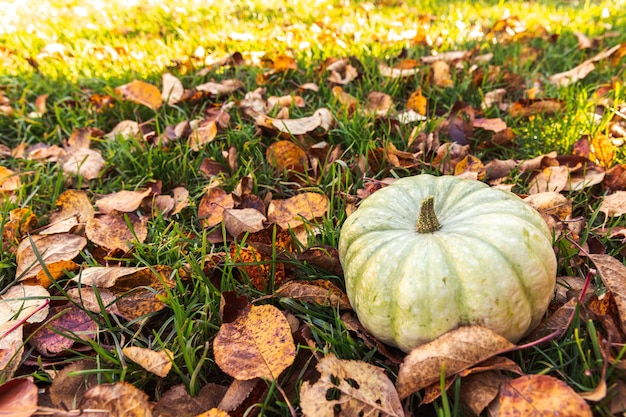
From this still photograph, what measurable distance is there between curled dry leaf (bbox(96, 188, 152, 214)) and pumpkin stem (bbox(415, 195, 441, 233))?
1364mm

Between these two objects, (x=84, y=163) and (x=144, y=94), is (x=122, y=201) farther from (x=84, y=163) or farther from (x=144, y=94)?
(x=144, y=94)

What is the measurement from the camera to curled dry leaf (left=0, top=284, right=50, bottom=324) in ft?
5.64

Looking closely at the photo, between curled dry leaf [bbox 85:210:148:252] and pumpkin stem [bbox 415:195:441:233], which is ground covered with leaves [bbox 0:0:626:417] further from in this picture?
pumpkin stem [bbox 415:195:441:233]

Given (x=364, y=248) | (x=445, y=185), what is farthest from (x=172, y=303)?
(x=445, y=185)

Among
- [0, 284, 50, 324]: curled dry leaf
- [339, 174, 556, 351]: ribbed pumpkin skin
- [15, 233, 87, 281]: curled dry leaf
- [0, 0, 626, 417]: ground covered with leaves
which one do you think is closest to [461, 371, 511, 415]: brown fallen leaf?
[0, 0, 626, 417]: ground covered with leaves

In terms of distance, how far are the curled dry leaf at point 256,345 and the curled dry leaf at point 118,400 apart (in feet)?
0.75

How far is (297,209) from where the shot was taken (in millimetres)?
2176

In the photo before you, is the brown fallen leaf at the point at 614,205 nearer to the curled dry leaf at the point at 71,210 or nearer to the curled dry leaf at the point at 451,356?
the curled dry leaf at the point at 451,356

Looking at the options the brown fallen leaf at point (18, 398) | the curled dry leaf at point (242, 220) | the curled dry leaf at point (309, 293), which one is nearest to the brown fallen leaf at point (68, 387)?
the brown fallen leaf at point (18, 398)

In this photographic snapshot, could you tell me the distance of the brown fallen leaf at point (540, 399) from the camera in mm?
1188

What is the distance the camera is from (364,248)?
1.59 m

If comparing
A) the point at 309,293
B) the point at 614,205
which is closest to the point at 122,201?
the point at 309,293

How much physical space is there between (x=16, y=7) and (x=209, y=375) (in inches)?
241

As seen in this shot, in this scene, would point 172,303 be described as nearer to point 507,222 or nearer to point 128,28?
point 507,222
